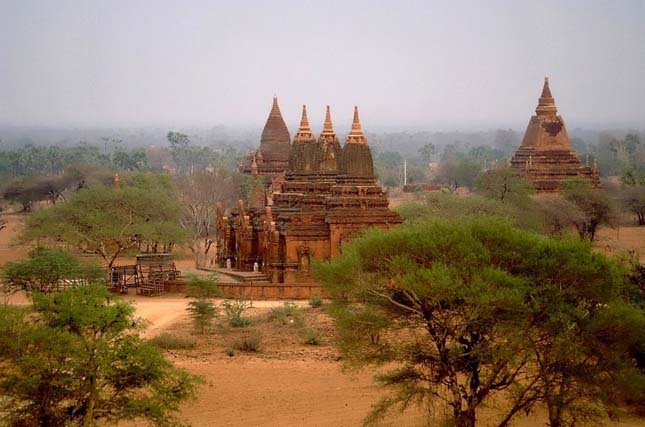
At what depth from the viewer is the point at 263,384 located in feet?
82.2

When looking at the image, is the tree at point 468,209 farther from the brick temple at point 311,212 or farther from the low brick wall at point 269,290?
the low brick wall at point 269,290

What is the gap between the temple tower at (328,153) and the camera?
136ft

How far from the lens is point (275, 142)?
58875mm

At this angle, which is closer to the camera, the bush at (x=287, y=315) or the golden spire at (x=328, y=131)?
the bush at (x=287, y=315)

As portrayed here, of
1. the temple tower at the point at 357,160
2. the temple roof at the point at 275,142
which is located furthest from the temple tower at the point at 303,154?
the temple roof at the point at 275,142

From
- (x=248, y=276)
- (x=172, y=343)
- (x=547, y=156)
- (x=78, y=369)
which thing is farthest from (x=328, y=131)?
(x=78, y=369)

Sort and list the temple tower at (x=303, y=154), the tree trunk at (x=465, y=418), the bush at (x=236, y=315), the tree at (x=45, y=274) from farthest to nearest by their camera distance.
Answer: the temple tower at (x=303, y=154) < the tree at (x=45, y=274) < the bush at (x=236, y=315) < the tree trunk at (x=465, y=418)

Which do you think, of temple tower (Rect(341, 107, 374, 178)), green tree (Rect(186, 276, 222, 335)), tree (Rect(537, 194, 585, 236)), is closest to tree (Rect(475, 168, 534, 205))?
tree (Rect(537, 194, 585, 236))

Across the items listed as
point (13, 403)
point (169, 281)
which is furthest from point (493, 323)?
point (169, 281)

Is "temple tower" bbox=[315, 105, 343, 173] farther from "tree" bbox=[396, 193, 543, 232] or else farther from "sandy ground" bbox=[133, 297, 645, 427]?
"sandy ground" bbox=[133, 297, 645, 427]

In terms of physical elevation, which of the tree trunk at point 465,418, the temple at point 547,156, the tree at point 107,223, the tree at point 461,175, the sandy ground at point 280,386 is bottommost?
the tree at point 461,175

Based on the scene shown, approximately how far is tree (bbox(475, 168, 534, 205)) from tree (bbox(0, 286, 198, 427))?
116ft

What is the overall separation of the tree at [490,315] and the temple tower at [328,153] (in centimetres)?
2019

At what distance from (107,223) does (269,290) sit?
8674 mm
